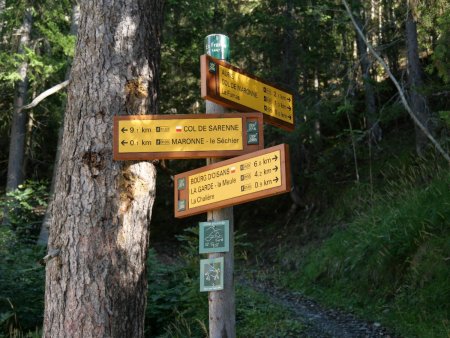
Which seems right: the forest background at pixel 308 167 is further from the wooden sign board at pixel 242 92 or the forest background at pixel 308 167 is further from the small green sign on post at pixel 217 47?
the wooden sign board at pixel 242 92

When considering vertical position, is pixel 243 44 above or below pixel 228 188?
above

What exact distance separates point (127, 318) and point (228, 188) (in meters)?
1.32

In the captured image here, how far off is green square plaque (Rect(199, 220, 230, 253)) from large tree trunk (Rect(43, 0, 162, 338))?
2.55ft

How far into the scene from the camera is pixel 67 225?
4.43 meters

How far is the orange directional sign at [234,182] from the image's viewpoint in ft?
12.0

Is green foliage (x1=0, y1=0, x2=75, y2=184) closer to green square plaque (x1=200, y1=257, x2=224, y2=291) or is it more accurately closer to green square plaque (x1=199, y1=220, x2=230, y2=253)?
green square plaque (x1=199, y1=220, x2=230, y2=253)

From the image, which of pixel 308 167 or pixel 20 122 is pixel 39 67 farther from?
pixel 308 167

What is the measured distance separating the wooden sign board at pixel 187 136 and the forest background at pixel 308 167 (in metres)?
1.56

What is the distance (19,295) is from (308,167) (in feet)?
29.5

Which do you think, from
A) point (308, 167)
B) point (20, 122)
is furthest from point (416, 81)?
point (20, 122)

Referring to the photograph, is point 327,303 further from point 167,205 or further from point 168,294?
point 167,205

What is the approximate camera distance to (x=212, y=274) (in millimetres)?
3879

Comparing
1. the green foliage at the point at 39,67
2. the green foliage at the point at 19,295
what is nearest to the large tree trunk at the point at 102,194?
the green foliage at the point at 19,295

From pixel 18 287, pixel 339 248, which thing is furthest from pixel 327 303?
pixel 18 287
